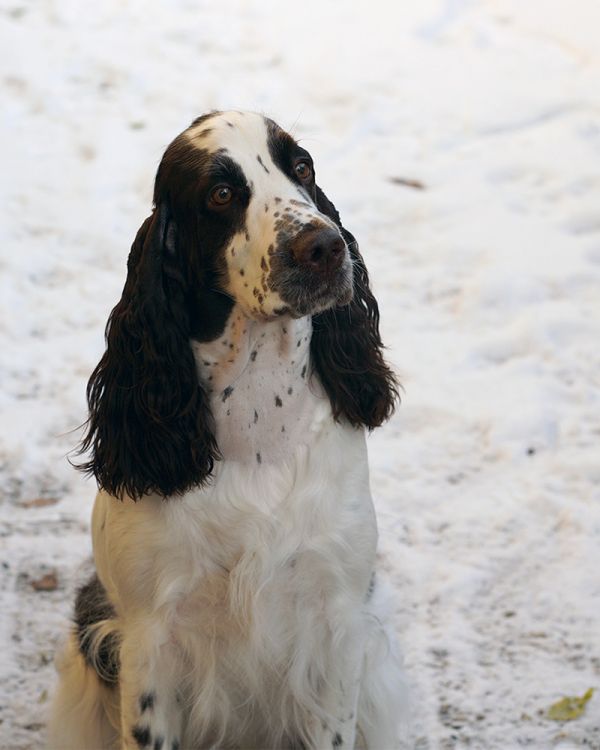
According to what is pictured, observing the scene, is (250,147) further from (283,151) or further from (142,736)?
(142,736)

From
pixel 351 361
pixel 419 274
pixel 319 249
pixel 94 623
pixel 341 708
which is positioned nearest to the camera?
pixel 319 249

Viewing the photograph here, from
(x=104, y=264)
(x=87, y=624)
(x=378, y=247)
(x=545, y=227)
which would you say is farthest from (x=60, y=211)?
(x=87, y=624)

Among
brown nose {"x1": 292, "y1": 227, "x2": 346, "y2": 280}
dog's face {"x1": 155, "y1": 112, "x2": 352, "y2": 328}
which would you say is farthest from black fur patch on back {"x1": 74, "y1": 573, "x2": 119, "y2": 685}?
brown nose {"x1": 292, "y1": 227, "x2": 346, "y2": 280}

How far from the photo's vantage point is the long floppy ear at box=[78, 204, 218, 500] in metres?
3.00

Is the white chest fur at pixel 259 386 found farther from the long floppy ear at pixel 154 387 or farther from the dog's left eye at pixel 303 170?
the dog's left eye at pixel 303 170

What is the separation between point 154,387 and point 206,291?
267mm

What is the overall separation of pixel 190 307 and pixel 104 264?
3.44 m

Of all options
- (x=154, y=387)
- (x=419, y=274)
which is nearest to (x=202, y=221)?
(x=154, y=387)

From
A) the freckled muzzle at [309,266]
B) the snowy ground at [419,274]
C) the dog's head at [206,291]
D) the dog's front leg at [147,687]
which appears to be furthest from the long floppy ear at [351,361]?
the snowy ground at [419,274]

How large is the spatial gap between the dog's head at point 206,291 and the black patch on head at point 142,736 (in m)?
0.65

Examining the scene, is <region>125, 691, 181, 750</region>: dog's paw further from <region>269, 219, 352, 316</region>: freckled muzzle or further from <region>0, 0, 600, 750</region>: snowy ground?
<region>269, 219, 352, 316</region>: freckled muzzle

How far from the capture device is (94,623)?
3475 millimetres

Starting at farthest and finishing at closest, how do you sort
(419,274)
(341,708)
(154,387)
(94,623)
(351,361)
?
(419,274), (94,623), (341,708), (351,361), (154,387)

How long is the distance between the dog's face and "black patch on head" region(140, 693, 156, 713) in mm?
1054
